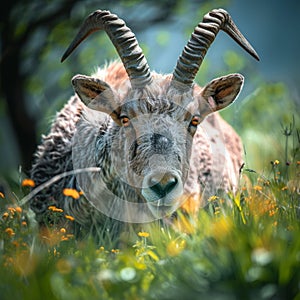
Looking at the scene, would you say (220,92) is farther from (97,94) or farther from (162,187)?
(162,187)

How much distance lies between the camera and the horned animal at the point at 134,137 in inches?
225

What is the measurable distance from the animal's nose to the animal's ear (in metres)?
1.35

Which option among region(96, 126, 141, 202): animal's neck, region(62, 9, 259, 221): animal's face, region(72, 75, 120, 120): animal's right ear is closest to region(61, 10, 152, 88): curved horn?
region(62, 9, 259, 221): animal's face

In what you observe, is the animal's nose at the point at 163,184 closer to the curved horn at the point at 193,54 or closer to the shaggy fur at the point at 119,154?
the shaggy fur at the point at 119,154

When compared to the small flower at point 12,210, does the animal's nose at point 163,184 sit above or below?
below

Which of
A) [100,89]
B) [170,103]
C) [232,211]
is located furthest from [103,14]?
[232,211]

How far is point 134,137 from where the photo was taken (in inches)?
233

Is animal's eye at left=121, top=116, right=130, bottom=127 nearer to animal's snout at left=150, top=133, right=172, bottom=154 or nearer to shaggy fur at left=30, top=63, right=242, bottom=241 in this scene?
shaggy fur at left=30, top=63, right=242, bottom=241

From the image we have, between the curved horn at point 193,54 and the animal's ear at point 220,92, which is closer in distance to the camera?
the curved horn at point 193,54

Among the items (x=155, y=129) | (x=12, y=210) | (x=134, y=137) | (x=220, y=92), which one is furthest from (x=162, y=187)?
(x=220, y=92)

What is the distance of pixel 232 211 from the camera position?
17.6ft

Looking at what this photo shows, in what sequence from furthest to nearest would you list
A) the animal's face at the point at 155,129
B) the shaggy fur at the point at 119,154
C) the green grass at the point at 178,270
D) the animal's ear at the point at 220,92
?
the animal's ear at the point at 220,92, the shaggy fur at the point at 119,154, the animal's face at the point at 155,129, the green grass at the point at 178,270

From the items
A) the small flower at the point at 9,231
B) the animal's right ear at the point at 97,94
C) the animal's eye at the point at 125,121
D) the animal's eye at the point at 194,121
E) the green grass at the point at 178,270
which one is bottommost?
the green grass at the point at 178,270


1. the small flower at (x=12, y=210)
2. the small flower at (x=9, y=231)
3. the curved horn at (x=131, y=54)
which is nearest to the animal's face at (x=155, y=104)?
the curved horn at (x=131, y=54)
